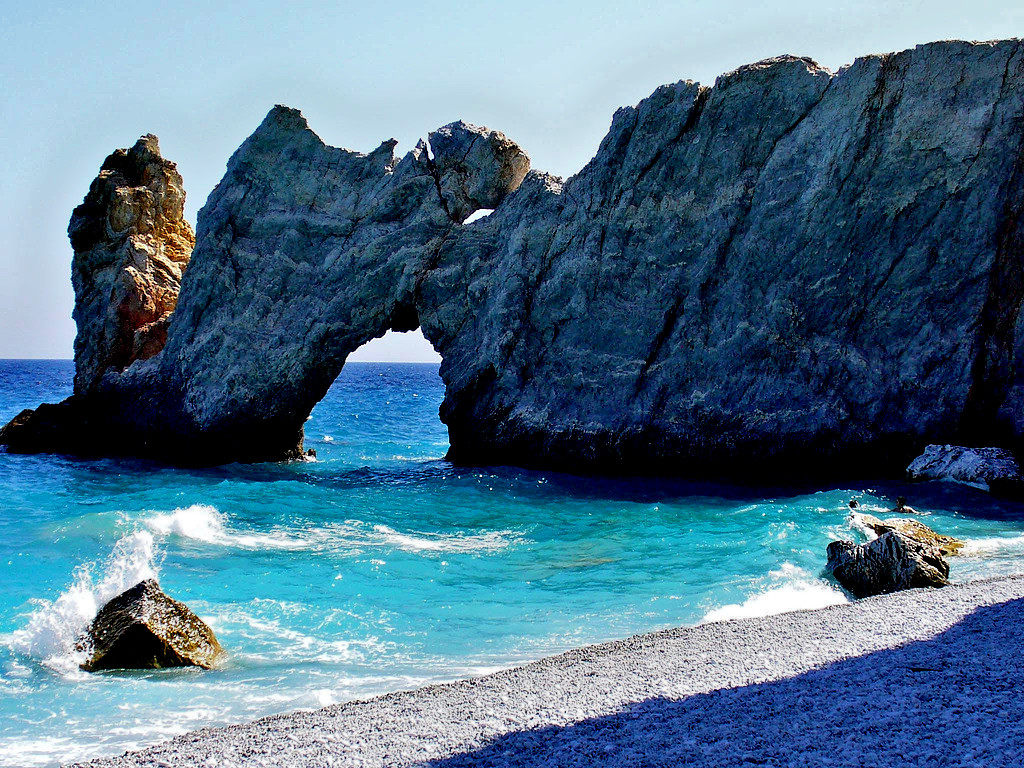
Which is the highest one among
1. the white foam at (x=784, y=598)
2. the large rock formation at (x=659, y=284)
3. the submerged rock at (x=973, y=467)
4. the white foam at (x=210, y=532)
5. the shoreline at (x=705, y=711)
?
the large rock formation at (x=659, y=284)

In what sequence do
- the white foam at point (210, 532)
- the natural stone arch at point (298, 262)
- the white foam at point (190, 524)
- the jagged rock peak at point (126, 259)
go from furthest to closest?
the jagged rock peak at point (126, 259)
the natural stone arch at point (298, 262)
the white foam at point (190, 524)
the white foam at point (210, 532)

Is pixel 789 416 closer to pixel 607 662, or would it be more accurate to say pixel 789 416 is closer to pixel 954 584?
pixel 954 584

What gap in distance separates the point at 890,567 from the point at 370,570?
7.59 metres

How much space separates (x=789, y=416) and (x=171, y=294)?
22925mm

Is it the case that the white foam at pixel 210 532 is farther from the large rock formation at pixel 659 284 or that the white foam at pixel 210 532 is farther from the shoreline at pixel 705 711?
the large rock formation at pixel 659 284

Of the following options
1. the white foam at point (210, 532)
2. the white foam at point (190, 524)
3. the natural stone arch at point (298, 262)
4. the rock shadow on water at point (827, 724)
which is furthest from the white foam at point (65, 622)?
the natural stone arch at point (298, 262)

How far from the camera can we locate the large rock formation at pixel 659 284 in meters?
18.7

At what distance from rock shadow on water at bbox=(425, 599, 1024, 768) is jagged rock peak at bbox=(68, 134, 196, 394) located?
89.1ft

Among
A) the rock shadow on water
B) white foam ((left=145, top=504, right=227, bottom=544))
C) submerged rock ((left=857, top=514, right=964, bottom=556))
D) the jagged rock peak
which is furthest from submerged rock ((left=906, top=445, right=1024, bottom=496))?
the jagged rock peak

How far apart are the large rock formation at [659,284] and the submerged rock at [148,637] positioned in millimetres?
14770

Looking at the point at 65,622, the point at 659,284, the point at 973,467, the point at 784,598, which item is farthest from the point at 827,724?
the point at 659,284

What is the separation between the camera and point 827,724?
5387 mm

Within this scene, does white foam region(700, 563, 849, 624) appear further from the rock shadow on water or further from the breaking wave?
the breaking wave

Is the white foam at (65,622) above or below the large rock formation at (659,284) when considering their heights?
below
